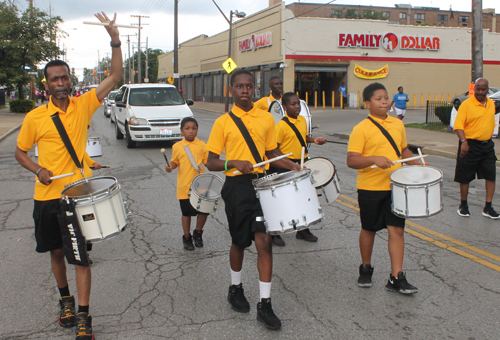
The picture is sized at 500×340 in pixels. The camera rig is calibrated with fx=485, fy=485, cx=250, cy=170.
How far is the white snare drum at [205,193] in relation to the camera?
16.8 ft

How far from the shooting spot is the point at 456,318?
3.86 metres

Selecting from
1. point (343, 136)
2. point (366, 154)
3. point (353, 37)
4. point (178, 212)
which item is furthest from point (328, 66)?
point (366, 154)

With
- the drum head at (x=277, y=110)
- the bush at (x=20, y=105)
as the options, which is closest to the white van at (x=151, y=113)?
the drum head at (x=277, y=110)

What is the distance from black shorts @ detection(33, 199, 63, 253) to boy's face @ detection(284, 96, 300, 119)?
9.57 feet

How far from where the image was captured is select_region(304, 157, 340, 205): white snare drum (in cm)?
484

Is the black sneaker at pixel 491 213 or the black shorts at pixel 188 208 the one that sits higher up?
the black shorts at pixel 188 208

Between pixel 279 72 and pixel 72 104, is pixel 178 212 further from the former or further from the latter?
pixel 279 72

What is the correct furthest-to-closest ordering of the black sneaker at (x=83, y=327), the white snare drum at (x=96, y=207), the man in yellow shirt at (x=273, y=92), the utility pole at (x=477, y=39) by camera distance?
the utility pole at (x=477, y=39) → the man in yellow shirt at (x=273, y=92) → the black sneaker at (x=83, y=327) → the white snare drum at (x=96, y=207)

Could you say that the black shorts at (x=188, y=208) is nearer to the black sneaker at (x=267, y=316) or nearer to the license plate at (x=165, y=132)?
the black sneaker at (x=267, y=316)

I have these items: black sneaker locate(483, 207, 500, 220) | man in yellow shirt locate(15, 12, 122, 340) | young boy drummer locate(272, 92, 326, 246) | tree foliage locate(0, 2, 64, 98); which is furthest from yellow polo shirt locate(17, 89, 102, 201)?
tree foliage locate(0, 2, 64, 98)

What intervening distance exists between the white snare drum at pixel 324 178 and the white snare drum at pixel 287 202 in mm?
1283

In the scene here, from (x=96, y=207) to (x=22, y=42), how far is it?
27.4 m

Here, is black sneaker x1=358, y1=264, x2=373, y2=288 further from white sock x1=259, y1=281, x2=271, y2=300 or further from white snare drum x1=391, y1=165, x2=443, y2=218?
white sock x1=259, y1=281, x2=271, y2=300

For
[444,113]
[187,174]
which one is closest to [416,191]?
[187,174]
